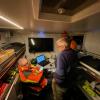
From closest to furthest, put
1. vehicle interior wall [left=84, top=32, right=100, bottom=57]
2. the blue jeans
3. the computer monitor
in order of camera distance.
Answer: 1. the blue jeans
2. vehicle interior wall [left=84, top=32, right=100, bottom=57]
3. the computer monitor

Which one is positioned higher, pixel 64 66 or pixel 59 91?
pixel 64 66

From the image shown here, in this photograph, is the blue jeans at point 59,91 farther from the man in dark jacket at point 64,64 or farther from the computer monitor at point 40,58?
the computer monitor at point 40,58

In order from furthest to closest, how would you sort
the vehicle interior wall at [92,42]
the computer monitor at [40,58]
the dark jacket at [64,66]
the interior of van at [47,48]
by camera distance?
the computer monitor at [40,58] → the vehicle interior wall at [92,42] → the dark jacket at [64,66] → the interior of van at [47,48]

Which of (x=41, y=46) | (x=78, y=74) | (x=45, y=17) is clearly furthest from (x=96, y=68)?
(x=41, y=46)

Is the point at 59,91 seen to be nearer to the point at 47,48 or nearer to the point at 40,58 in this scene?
the point at 40,58

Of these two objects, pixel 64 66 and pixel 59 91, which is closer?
pixel 64 66

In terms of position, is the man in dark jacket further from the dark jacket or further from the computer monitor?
the computer monitor

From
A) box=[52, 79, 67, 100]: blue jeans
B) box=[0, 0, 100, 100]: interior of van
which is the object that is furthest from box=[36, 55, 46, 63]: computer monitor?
box=[52, 79, 67, 100]: blue jeans

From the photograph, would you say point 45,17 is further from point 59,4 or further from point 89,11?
point 89,11

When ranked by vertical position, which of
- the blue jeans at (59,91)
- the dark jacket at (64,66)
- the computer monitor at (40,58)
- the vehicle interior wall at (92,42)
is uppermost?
the vehicle interior wall at (92,42)

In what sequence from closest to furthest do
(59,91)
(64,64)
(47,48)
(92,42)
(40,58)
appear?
(64,64) → (59,91) → (92,42) → (40,58) → (47,48)

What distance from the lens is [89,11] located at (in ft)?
2.27

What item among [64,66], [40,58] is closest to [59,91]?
[64,66]

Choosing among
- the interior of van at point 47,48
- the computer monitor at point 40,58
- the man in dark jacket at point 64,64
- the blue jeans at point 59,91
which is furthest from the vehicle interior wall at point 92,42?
the computer monitor at point 40,58
